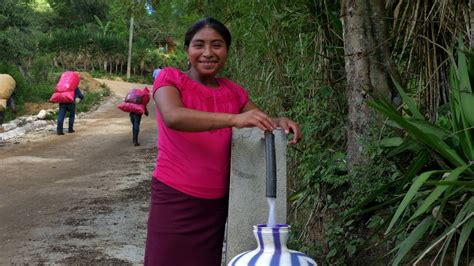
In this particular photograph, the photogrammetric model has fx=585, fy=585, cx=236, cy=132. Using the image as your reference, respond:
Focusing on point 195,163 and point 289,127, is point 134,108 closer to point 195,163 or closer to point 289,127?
point 195,163

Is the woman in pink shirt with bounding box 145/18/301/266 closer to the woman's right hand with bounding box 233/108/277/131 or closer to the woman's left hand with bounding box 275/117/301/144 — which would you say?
the woman's left hand with bounding box 275/117/301/144

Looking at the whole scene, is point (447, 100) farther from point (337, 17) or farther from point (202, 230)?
point (202, 230)

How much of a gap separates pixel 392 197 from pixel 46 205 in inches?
184

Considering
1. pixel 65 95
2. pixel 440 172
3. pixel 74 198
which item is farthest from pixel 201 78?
pixel 65 95

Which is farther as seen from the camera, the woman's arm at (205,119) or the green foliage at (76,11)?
the green foliage at (76,11)

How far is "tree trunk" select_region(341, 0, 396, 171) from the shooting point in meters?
3.27

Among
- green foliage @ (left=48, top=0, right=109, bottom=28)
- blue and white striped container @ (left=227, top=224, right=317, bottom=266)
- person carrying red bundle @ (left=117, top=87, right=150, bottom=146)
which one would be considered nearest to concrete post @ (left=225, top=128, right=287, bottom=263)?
blue and white striped container @ (left=227, top=224, right=317, bottom=266)

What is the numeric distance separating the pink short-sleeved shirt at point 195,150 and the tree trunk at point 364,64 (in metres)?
1.16

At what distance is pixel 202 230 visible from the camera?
239cm

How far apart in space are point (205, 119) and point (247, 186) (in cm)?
47

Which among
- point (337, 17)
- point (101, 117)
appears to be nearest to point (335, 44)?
point (337, 17)

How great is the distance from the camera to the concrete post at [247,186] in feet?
7.58

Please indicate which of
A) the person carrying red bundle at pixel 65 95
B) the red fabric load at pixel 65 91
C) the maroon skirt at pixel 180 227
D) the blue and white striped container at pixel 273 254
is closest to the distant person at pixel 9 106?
the person carrying red bundle at pixel 65 95

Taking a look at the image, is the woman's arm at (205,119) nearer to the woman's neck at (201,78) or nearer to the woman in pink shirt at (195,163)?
the woman in pink shirt at (195,163)
